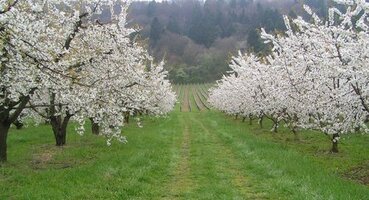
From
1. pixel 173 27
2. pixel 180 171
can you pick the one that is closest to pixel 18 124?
pixel 180 171

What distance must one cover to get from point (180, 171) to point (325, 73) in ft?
19.9

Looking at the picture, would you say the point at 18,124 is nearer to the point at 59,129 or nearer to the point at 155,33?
the point at 59,129

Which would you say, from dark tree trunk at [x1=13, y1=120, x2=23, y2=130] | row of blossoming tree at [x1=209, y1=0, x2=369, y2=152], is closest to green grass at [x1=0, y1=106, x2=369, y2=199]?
row of blossoming tree at [x1=209, y1=0, x2=369, y2=152]

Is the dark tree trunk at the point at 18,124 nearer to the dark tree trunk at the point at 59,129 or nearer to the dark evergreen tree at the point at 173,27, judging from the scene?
the dark tree trunk at the point at 59,129

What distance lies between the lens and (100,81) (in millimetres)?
16797

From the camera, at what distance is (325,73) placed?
15281 millimetres

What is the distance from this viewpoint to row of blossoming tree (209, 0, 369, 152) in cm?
1258

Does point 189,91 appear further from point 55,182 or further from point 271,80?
point 55,182

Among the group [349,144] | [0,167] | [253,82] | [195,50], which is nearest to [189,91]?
[195,50]

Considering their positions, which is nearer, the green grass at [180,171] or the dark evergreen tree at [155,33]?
the green grass at [180,171]

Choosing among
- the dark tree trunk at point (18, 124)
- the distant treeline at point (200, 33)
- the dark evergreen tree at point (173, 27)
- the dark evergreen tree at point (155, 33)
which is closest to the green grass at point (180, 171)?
the dark tree trunk at point (18, 124)

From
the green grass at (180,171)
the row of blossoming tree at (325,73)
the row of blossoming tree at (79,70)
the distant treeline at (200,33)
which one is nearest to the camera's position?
the green grass at (180,171)

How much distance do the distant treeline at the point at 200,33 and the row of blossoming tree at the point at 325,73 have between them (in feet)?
351

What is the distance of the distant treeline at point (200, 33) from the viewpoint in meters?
141
